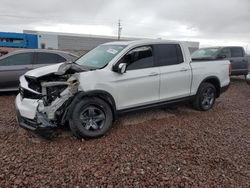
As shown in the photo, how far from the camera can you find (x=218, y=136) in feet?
14.9

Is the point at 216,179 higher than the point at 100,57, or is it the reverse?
the point at 100,57

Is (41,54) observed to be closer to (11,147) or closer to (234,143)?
(11,147)

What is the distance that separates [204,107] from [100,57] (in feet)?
10.1

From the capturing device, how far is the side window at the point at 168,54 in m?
5.17

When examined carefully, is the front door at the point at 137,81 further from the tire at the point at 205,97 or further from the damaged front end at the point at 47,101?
the tire at the point at 205,97

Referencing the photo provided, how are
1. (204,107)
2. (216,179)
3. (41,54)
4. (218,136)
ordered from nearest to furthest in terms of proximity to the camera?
(216,179) → (218,136) → (204,107) → (41,54)

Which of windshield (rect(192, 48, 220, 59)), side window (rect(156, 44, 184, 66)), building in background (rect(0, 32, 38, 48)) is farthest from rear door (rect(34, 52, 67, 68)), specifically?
building in background (rect(0, 32, 38, 48))

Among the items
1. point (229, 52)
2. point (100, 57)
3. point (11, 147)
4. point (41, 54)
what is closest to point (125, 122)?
point (100, 57)

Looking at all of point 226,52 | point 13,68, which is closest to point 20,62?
point 13,68

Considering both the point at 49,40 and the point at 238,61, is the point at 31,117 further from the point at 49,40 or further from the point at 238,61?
the point at 49,40

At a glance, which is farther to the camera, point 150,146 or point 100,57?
point 100,57

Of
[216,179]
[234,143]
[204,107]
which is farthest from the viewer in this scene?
[204,107]

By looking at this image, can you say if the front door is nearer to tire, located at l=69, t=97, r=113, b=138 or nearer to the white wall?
tire, located at l=69, t=97, r=113, b=138

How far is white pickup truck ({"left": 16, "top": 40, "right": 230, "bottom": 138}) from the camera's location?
402 cm
